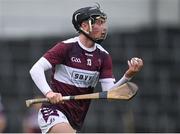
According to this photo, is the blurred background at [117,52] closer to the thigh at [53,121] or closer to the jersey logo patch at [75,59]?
the thigh at [53,121]

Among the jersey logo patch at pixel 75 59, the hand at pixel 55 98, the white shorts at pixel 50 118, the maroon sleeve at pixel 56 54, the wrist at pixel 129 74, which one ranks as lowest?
the white shorts at pixel 50 118

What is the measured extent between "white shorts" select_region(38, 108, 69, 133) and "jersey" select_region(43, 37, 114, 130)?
0.06 meters

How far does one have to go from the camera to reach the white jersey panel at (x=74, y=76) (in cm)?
945

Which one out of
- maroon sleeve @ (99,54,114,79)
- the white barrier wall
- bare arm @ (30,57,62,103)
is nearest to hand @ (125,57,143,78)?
maroon sleeve @ (99,54,114,79)

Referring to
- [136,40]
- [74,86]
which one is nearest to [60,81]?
[74,86]

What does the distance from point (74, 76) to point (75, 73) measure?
0.03 metres

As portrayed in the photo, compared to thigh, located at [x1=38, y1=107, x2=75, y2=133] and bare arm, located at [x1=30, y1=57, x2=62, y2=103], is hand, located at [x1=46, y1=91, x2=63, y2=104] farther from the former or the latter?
thigh, located at [x1=38, y1=107, x2=75, y2=133]

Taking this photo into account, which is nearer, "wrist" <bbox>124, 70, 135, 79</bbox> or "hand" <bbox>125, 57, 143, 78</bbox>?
"hand" <bbox>125, 57, 143, 78</bbox>

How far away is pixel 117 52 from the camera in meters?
17.9

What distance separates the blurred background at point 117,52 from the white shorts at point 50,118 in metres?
6.44

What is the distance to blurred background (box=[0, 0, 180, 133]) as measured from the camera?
17.1 meters

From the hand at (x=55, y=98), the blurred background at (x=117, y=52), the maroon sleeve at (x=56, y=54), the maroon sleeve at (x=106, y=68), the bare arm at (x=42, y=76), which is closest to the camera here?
the hand at (x=55, y=98)

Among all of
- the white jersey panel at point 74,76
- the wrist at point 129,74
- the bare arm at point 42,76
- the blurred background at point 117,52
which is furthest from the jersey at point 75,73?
the blurred background at point 117,52

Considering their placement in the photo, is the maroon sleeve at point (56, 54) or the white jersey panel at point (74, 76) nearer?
the maroon sleeve at point (56, 54)
